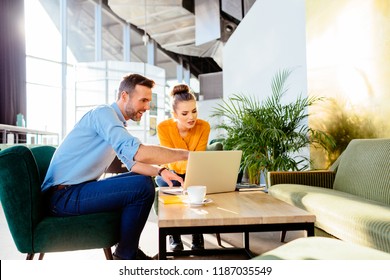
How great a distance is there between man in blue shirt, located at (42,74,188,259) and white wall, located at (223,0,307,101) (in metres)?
2.49

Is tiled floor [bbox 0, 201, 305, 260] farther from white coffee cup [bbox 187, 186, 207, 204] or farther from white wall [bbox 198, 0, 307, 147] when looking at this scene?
white wall [bbox 198, 0, 307, 147]

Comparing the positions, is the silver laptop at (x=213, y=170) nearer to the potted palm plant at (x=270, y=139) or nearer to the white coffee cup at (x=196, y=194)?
the white coffee cup at (x=196, y=194)

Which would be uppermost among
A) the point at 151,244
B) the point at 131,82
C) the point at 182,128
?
the point at 131,82

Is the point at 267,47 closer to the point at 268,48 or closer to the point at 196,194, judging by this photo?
the point at 268,48

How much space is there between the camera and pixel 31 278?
41.8 inches

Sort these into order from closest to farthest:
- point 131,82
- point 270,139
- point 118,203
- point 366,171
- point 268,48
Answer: point 118,203 → point 131,82 → point 366,171 → point 270,139 → point 268,48

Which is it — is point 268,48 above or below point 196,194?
above

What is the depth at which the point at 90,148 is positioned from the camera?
163 centimetres

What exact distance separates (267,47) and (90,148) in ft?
12.0

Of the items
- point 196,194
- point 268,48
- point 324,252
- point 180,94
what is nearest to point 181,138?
point 180,94

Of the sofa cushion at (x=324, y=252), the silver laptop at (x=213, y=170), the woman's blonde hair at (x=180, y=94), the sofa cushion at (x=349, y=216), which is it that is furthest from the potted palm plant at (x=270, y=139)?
the sofa cushion at (x=324, y=252)

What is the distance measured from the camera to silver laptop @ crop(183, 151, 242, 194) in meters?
1.55

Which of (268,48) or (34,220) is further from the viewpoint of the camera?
(268,48)

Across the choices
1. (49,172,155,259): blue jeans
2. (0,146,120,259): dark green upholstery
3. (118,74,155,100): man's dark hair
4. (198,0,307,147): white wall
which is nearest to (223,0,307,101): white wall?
(198,0,307,147): white wall
